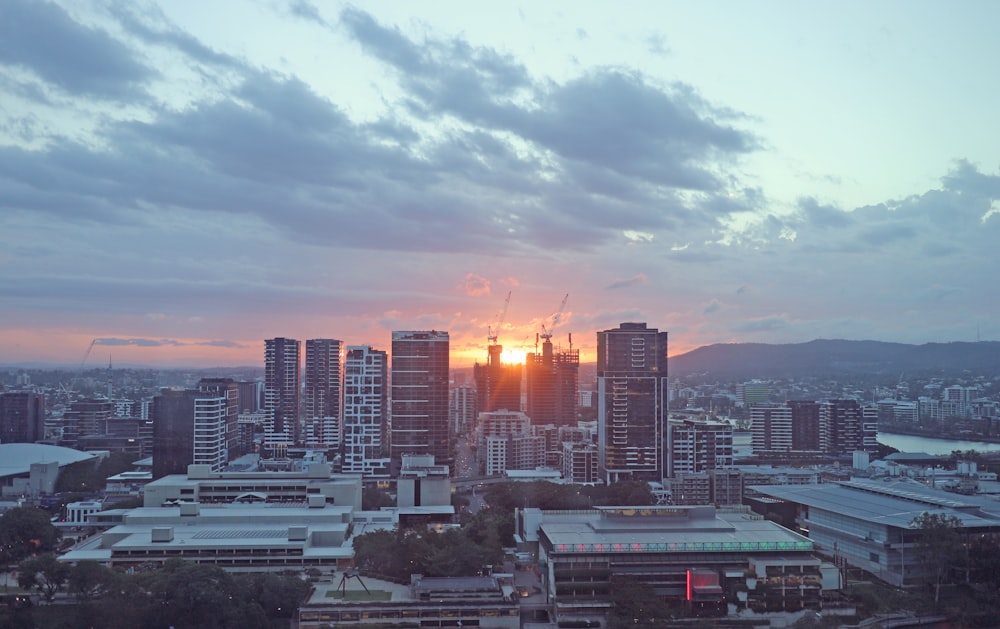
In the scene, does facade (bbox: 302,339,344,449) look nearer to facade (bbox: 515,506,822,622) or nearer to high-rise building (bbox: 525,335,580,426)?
high-rise building (bbox: 525,335,580,426)

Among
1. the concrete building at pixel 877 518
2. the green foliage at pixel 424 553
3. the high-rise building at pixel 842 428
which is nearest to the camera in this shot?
the green foliage at pixel 424 553

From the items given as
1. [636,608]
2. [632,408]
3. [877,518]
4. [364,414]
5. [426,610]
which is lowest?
[426,610]

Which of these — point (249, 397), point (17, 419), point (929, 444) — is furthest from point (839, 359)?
point (17, 419)

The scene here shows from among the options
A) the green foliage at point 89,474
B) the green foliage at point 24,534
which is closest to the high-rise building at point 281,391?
the green foliage at point 89,474

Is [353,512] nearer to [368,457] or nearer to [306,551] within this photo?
[306,551]

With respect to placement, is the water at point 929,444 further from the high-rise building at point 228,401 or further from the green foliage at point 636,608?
the green foliage at point 636,608

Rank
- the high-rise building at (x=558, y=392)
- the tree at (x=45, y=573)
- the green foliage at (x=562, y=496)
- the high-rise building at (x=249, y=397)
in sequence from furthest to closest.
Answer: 1. the high-rise building at (x=249, y=397)
2. the high-rise building at (x=558, y=392)
3. the green foliage at (x=562, y=496)
4. the tree at (x=45, y=573)

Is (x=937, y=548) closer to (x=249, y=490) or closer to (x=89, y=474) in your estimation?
(x=249, y=490)
